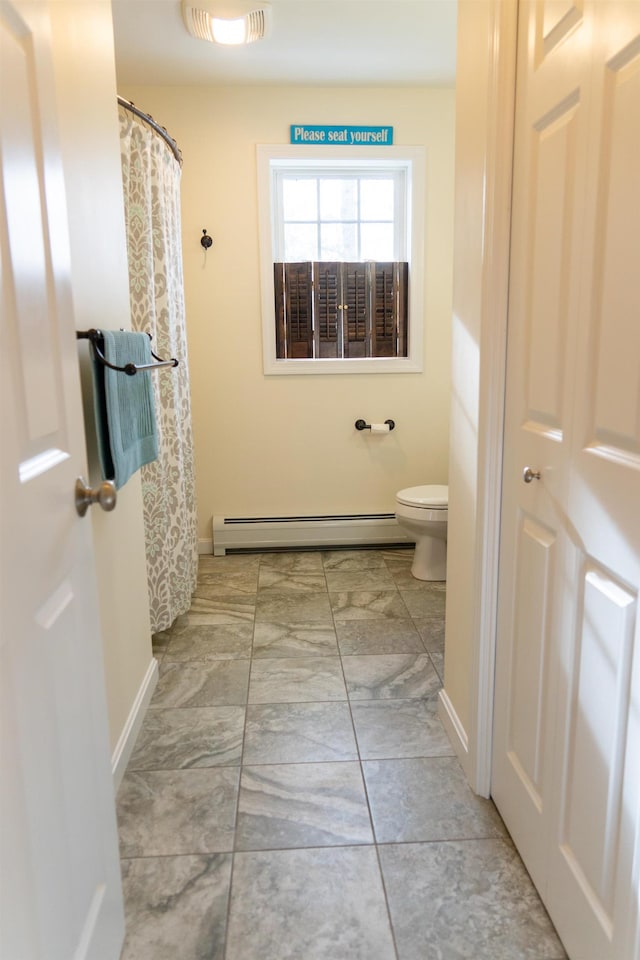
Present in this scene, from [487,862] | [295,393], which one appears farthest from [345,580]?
[487,862]

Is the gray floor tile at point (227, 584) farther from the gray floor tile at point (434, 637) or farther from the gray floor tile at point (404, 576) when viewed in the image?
the gray floor tile at point (434, 637)

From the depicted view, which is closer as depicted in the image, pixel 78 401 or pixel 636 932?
pixel 636 932

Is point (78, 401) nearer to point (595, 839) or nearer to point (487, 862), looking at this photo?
point (595, 839)

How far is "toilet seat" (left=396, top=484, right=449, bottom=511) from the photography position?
122 inches

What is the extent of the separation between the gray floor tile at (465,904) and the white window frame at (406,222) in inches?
103

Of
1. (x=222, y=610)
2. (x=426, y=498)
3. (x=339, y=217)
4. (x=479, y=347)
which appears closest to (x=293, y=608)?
(x=222, y=610)

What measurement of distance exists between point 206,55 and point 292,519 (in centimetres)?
236

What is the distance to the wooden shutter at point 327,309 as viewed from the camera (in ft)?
11.8

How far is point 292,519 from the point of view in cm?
375

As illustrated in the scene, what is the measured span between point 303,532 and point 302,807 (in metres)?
2.15

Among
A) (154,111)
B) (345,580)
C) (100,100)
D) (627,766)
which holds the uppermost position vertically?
(154,111)

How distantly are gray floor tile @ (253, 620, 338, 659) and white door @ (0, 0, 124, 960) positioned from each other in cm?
140

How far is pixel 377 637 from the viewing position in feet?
8.70

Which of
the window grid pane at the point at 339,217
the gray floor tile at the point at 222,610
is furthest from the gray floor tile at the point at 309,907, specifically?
the window grid pane at the point at 339,217
